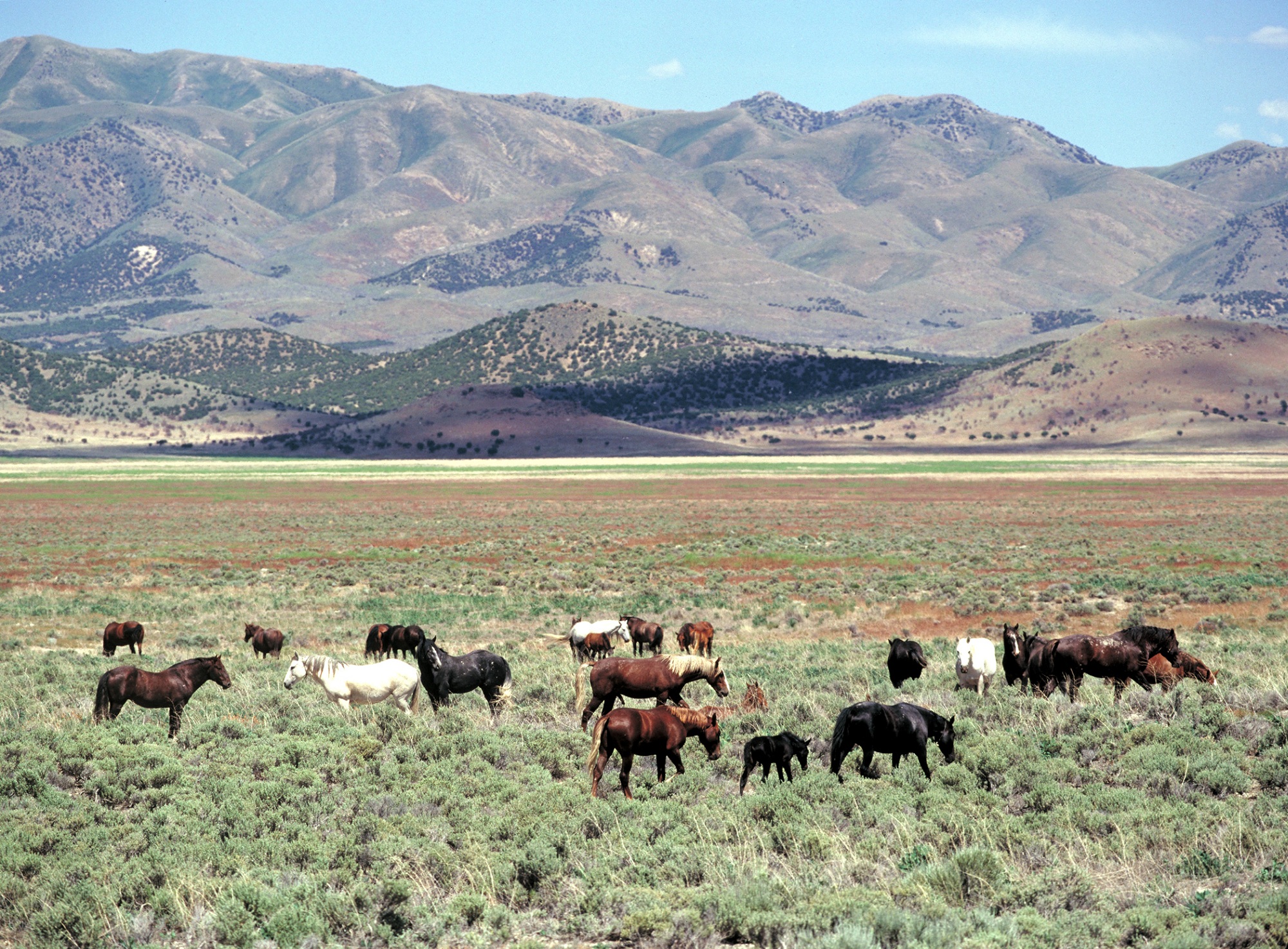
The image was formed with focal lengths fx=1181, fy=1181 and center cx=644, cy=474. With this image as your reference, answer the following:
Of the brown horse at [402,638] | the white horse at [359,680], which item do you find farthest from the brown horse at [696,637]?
the white horse at [359,680]

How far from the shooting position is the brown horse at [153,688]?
51.7 feet

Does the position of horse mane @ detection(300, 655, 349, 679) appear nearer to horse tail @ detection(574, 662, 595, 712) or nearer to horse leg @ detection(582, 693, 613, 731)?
horse tail @ detection(574, 662, 595, 712)

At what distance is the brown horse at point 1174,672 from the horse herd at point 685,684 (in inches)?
0.7

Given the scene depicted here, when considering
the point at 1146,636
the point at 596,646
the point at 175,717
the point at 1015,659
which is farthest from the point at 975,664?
the point at 175,717

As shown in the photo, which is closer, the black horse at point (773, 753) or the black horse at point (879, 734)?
the black horse at point (773, 753)

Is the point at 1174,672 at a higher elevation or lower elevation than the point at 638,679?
lower

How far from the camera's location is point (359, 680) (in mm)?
16312

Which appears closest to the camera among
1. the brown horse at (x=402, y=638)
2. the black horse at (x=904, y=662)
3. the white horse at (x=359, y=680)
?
the white horse at (x=359, y=680)

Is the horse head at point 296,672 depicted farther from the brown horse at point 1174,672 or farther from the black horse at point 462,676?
the brown horse at point 1174,672

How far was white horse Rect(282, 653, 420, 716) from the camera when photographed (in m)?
16.3

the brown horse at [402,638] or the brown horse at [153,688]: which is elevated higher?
the brown horse at [153,688]

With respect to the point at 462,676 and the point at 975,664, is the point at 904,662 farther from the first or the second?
the point at 462,676

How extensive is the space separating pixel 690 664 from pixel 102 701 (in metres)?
8.04

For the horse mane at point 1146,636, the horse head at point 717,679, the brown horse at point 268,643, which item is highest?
the horse mane at point 1146,636
